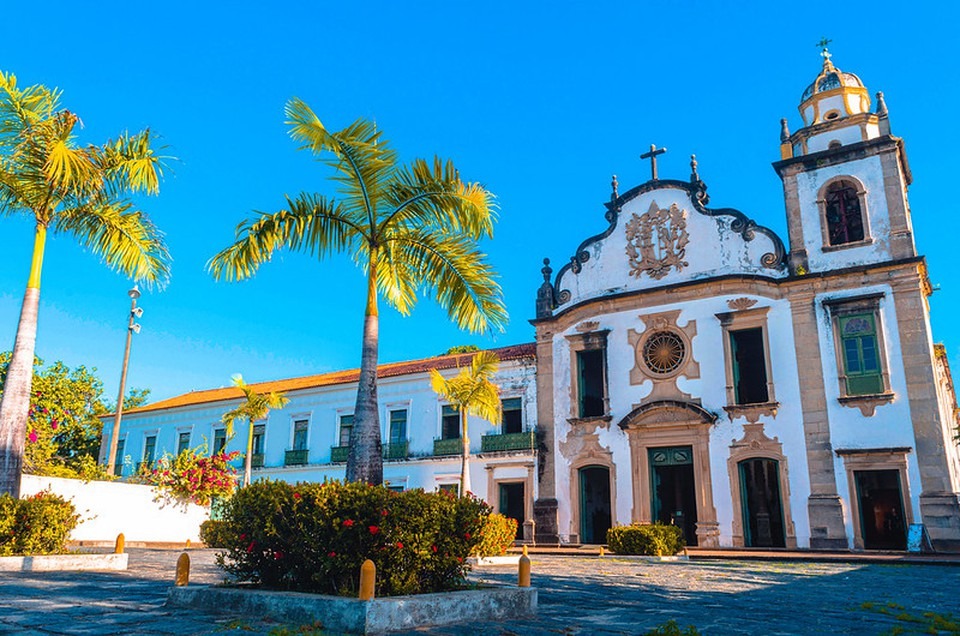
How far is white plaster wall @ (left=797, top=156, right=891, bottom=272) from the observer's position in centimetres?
1983

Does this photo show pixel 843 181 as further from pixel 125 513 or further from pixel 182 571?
pixel 125 513

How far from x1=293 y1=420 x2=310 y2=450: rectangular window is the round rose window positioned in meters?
14.8

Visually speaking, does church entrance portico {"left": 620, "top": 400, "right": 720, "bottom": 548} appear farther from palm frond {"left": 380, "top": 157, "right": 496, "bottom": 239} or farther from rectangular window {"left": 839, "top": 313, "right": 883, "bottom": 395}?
palm frond {"left": 380, "top": 157, "right": 496, "bottom": 239}

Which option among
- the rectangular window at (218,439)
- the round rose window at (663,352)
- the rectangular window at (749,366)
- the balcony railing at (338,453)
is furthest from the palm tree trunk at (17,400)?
the rectangular window at (218,439)

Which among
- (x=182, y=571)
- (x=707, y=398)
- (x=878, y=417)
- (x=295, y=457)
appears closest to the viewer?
(x=182, y=571)

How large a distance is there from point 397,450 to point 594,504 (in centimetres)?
801

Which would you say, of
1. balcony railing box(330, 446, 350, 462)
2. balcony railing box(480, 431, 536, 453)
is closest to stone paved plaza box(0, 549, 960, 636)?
balcony railing box(480, 431, 536, 453)

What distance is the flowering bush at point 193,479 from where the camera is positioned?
22.6 metres

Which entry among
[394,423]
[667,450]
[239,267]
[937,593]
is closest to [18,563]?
[239,267]

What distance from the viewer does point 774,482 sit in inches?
789

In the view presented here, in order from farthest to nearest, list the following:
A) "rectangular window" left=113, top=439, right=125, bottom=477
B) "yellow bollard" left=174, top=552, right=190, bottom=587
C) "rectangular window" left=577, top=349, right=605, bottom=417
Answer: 1. "rectangular window" left=113, top=439, right=125, bottom=477
2. "rectangular window" left=577, top=349, right=605, bottom=417
3. "yellow bollard" left=174, top=552, right=190, bottom=587

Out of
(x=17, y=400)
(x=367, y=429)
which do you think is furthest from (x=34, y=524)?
(x=367, y=429)

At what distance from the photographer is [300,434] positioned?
3089cm

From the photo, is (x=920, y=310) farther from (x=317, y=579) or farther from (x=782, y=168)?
(x=317, y=579)
